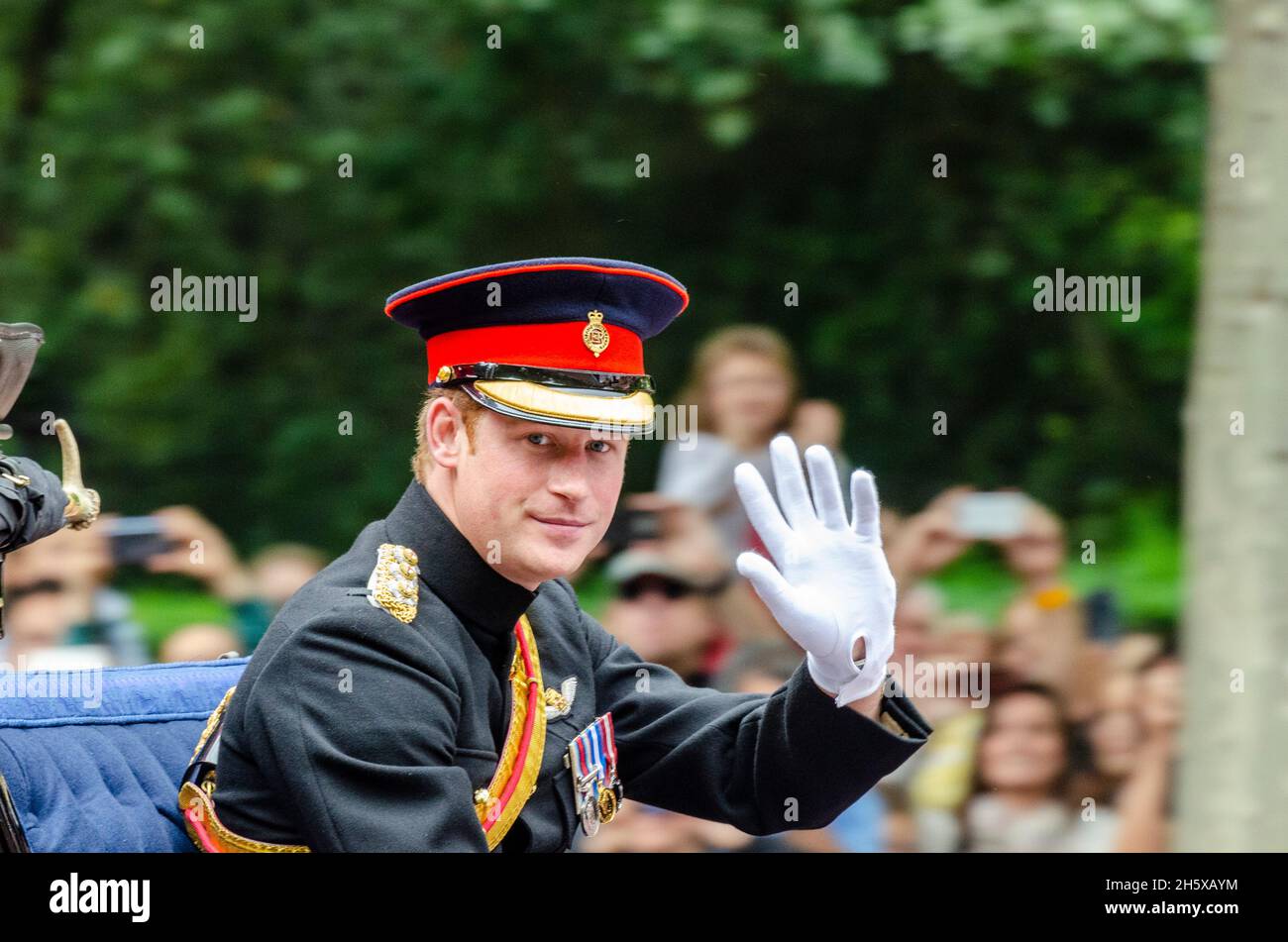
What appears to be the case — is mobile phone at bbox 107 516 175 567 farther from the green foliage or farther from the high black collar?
the high black collar

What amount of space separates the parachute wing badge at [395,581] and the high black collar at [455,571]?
0.02 meters

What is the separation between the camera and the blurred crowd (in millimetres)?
3398

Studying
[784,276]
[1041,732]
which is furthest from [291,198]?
[1041,732]

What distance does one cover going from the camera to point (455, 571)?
214cm

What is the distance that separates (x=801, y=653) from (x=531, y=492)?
1626 millimetres

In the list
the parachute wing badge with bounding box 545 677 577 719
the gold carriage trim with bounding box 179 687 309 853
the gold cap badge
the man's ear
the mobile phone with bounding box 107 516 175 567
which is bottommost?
the gold carriage trim with bounding box 179 687 309 853

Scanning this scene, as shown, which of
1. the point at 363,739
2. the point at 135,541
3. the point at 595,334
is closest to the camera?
the point at 363,739

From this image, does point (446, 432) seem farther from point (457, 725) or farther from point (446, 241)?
point (446, 241)

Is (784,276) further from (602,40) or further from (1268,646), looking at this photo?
(1268,646)

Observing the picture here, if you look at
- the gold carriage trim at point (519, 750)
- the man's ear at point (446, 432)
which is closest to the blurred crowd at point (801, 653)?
the gold carriage trim at point (519, 750)

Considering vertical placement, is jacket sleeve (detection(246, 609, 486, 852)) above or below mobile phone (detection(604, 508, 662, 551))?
below

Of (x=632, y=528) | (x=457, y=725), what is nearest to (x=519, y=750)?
(x=457, y=725)

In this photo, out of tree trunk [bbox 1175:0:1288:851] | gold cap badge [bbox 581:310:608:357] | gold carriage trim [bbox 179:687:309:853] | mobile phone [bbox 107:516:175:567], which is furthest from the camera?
mobile phone [bbox 107:516:175:567]

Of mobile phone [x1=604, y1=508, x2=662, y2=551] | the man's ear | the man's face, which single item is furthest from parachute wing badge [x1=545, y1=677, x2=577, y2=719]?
mobile phone [x1=604, y1=508, x2=662, y2=551]
